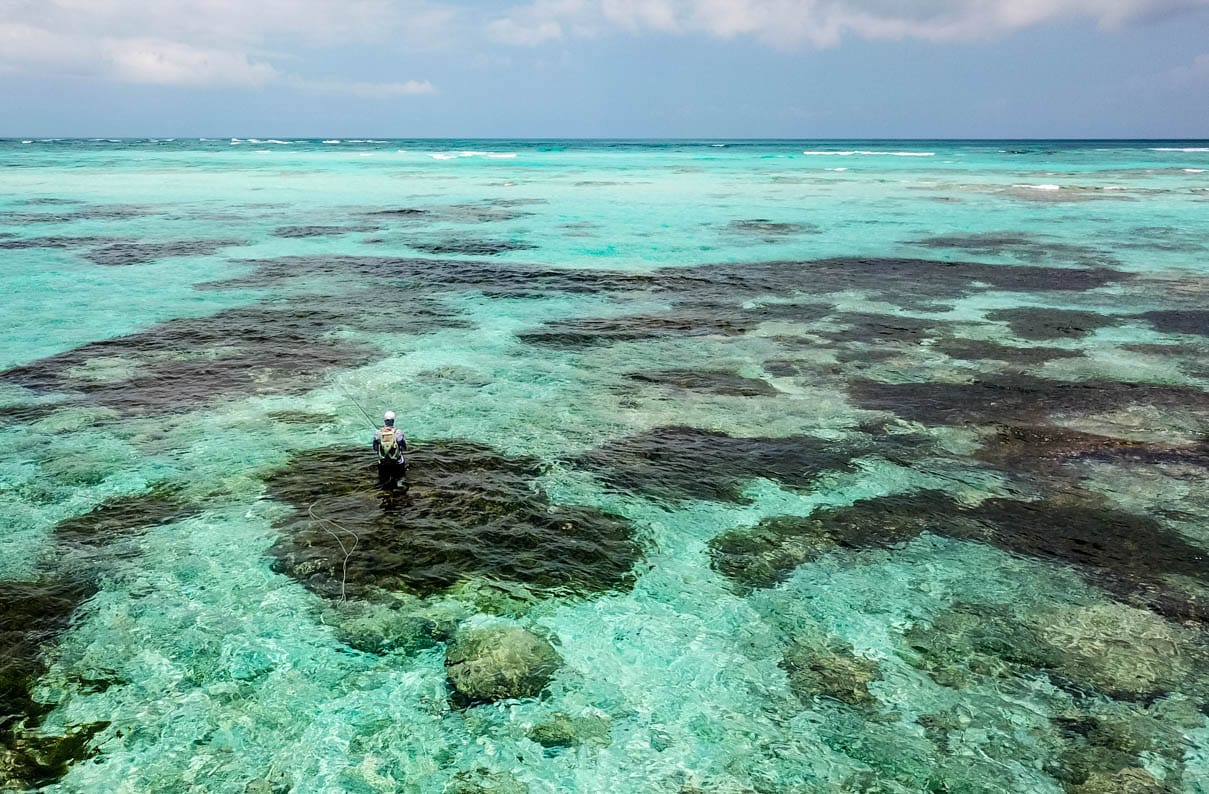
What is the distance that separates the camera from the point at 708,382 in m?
13.7

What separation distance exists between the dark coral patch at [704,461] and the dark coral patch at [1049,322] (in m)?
8.00

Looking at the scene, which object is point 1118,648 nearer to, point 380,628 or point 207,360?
point 380,628

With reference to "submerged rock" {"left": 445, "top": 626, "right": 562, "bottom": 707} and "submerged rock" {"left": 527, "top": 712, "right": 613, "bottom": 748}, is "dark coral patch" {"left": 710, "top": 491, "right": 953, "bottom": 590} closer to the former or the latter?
"submerged rock" {"left": 445, "top": 626, "right": 562, "bottom": 707}

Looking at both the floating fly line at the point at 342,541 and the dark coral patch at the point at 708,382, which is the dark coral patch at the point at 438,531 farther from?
the dark coral patch at the point at 708,382

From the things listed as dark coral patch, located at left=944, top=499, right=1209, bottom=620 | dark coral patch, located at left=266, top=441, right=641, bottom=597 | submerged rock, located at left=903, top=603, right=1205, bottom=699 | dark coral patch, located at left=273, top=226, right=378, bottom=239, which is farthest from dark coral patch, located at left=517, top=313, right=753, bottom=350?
dark coral patch, located at left=273, top=226, right=378, bottom=239

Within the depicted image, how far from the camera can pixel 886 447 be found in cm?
1113

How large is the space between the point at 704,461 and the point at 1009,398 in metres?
5.54

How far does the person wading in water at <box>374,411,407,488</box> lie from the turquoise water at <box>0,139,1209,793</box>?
241mm

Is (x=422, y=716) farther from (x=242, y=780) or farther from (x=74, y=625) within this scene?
(x=74, y=625)

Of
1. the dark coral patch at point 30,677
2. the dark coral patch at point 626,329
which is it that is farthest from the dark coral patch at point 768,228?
the dark coral patch at point 30,677

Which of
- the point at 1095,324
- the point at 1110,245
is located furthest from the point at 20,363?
the point at 1110,245

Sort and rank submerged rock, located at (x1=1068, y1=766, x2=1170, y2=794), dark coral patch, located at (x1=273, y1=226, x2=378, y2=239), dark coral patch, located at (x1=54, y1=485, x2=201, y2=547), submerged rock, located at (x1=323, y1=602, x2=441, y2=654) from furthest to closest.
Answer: dark coral patch, located at (x1=273, y1=226, x2=378, y2=239), dark coral patch, located at (x1=54, y1=485, x2=201, y2=547), submerged rock, located at (x1=323, y1=602, x2=441, y2=654), submerged rock, located at (x1=1068, y1=766, x2=1170, y2=794)

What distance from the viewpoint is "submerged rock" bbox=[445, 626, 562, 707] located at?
6645 mm

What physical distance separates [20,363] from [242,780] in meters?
12.3
